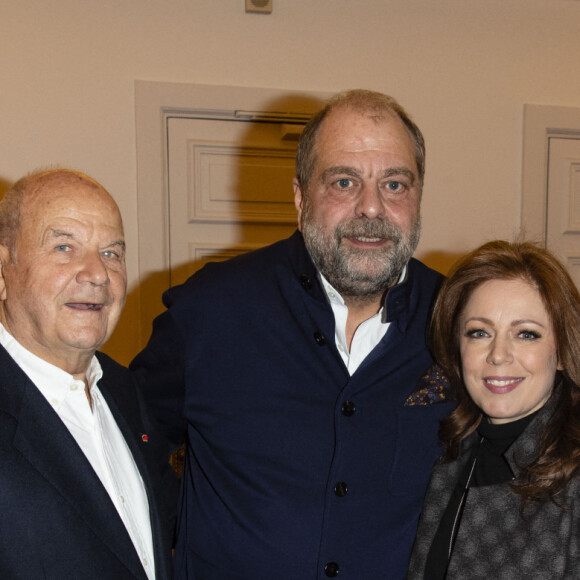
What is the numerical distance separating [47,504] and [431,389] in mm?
957

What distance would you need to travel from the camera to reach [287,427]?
164 centimetres

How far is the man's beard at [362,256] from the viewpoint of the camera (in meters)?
1.68

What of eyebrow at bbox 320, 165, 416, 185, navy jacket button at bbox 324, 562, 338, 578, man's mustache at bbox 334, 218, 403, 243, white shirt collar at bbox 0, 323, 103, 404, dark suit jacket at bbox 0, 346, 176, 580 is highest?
eyebrow at bbox 320, 165, 416, 185

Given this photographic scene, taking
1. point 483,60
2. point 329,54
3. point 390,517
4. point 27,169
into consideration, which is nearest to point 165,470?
point 390,517

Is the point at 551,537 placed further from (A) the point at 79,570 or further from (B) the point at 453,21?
(B) the point at 453,21

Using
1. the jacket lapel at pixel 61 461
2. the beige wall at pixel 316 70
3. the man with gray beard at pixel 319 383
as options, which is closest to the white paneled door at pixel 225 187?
the beige wall at pixel 316 70

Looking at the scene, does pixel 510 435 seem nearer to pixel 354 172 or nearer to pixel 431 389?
pixel 431 389

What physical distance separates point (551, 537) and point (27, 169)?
2438mm

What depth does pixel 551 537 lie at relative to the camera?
137 centimetres

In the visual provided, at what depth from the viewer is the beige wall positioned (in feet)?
9.47

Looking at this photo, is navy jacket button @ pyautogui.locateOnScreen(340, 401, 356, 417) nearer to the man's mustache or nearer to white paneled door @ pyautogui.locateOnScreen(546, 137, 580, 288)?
the man's mustache

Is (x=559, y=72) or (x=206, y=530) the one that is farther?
(x=559, y=72)

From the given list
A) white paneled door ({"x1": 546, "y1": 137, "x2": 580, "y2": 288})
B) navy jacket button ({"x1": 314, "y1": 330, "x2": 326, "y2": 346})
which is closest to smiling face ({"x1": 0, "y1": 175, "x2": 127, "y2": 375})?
navy jacket button ({"x1": 314, "y1": 330, "x2": 326, "y2": 346})

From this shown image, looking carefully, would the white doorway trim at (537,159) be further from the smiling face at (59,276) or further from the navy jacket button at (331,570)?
the smiling face at (59,276)
